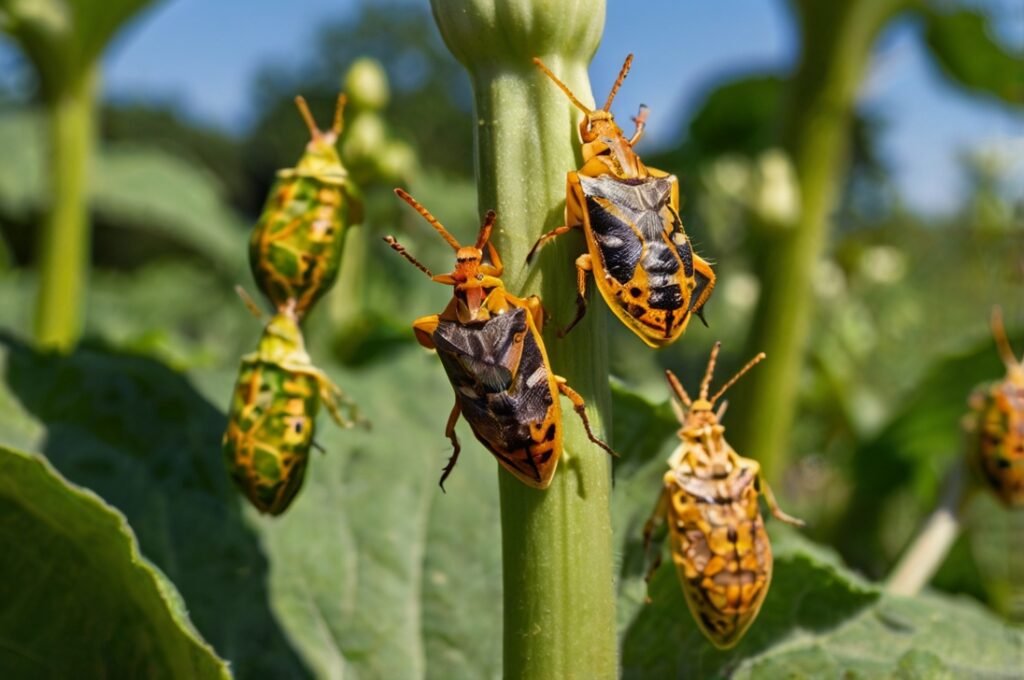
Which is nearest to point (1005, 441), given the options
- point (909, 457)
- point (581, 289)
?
point (581, 289)

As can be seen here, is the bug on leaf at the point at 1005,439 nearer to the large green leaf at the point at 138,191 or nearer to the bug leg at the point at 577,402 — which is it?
the bug leg at the point at 577,402

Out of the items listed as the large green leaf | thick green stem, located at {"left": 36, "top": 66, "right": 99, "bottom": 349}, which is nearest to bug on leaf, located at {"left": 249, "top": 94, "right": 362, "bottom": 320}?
thick green stem, located at {"left": 36, "top": 66, "right": 99, "bottom": 349}

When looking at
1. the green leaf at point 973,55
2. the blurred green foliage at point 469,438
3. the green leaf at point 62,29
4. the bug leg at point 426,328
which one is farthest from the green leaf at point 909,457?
the green leaf at point 62,29

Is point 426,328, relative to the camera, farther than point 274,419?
No

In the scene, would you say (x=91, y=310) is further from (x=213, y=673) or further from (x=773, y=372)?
(x=213, y=673)

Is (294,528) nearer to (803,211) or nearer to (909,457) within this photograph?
(803,211)
